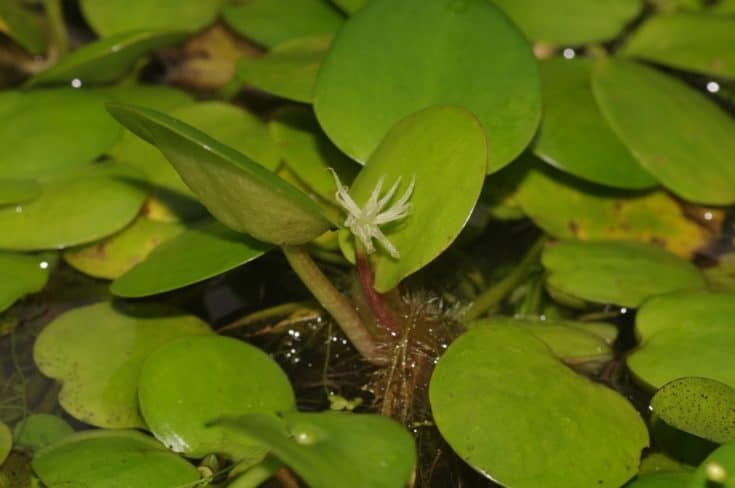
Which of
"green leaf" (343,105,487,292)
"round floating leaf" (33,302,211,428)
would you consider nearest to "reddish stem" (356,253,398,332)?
"green leaf" (343,105,487,292)

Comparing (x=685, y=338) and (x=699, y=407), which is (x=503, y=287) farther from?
(x=699, y=407)

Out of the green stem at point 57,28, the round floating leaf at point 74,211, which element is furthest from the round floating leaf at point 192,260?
the green stem at point 57,28

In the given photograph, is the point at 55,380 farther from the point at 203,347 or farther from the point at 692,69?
the point at 692,69

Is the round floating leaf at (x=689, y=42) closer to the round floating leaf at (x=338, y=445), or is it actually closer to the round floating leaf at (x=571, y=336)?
the round floating leaf at (x=571, y=336)

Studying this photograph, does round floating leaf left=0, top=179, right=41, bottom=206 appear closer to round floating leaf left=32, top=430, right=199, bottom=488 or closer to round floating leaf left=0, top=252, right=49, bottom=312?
round floating leaf left=0, top=252, right=49, bottom=312

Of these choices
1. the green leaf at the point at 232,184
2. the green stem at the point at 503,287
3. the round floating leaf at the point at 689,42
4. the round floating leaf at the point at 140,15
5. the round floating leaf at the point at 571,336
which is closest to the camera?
the green leaf at the point at 232,184

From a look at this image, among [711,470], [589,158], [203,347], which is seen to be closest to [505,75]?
[589,158]

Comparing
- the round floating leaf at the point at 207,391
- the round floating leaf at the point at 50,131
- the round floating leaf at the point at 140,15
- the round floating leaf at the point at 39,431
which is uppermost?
the round floating leaf at the point at 140,15

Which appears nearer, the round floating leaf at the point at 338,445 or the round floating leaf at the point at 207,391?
the round floating leaf at the point at 338,445
